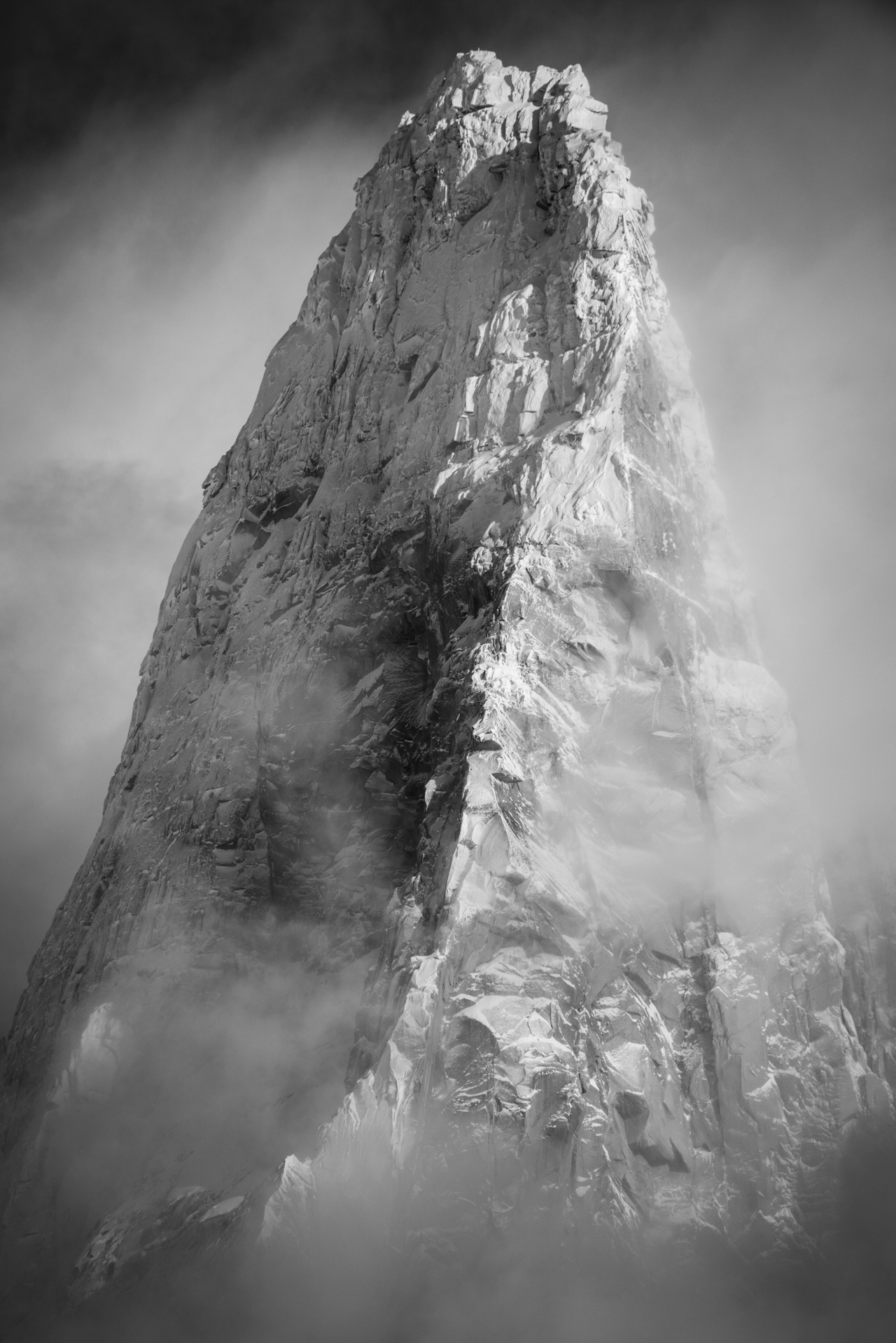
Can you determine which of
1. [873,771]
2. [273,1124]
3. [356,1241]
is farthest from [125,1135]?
[873,771]

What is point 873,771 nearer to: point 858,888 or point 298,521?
point 858,888

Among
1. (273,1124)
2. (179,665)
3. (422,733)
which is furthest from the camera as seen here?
(179,665)

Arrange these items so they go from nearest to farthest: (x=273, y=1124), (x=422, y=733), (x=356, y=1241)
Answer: (x=356, y=1241) → (x=273, y=1124) → (x=422, y=733)

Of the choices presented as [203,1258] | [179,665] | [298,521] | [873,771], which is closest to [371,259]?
[298,521]

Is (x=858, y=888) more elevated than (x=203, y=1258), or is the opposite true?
(x=858, y=888)

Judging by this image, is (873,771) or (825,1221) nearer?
(825,1221)

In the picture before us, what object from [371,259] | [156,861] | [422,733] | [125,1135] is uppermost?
[371,259]
